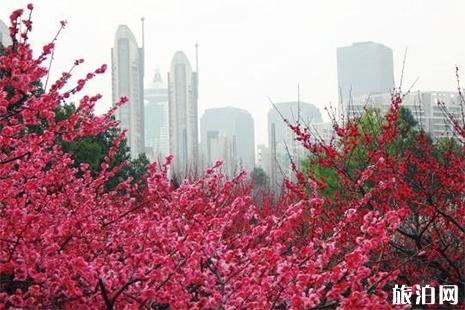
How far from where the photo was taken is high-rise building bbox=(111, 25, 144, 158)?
99.4 metres

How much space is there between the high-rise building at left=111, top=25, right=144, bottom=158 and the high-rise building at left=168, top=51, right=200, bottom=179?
38.5ft

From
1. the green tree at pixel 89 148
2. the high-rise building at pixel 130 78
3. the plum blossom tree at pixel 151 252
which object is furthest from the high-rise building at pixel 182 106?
the plum blossom tree at pixel 151 252

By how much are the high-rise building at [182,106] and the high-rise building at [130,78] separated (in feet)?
38.5

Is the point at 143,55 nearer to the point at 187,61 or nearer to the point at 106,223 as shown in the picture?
the point at 187,61

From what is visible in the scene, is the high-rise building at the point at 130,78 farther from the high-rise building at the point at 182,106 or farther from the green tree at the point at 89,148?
the green tree at the point at 89,148

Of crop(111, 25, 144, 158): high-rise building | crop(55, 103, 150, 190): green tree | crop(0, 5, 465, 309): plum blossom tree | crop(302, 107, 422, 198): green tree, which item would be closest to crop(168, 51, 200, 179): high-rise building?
crop(111, 25, 144, 158): high-rise building

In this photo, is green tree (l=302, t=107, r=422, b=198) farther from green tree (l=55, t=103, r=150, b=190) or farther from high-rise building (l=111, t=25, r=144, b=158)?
high-rise building (l=111, t=25, r=144, b=158)

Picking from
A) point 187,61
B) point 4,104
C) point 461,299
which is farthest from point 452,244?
point 187,61

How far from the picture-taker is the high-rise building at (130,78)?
99375mm

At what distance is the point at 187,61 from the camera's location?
146375 millimetres

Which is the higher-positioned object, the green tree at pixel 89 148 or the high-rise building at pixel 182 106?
the high-rise building at pixel 182 106

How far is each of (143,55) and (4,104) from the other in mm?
109288

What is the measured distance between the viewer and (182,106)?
129875mm

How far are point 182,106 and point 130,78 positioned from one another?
78.8 ft
